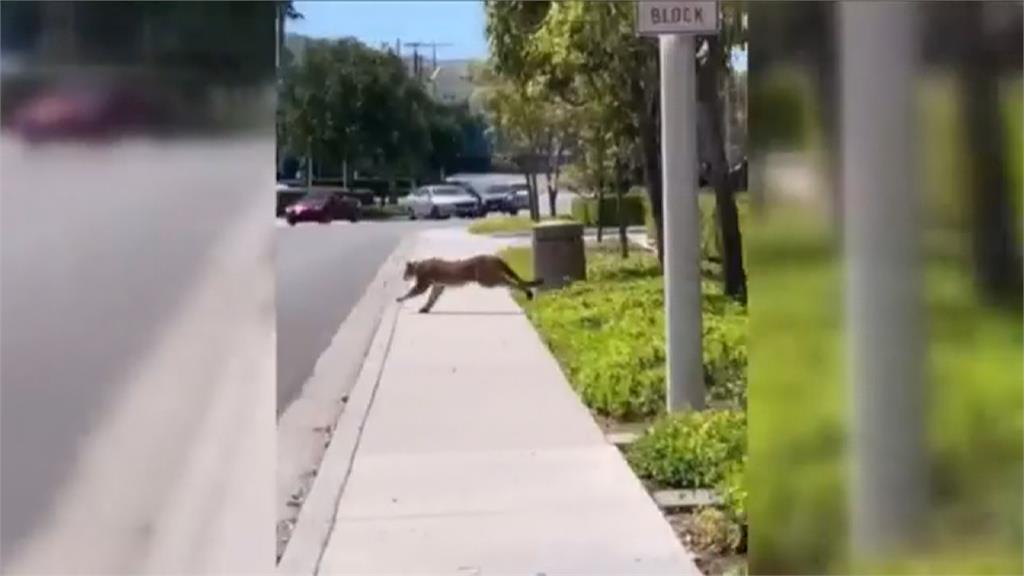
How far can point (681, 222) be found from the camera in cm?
986

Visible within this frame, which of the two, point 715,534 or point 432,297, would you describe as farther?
point 432,297

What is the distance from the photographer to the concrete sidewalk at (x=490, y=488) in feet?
21.6

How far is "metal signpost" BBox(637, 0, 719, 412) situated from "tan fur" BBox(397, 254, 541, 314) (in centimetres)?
891

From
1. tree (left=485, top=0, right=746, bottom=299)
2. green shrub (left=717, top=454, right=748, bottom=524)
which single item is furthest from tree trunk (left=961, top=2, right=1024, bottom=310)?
tree (left=485, top=0, right=746, bottom=299)

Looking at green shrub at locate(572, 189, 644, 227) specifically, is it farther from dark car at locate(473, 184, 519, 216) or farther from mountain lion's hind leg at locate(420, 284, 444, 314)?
mountain lion's hind leg at locate(420, 284, 444, 314)

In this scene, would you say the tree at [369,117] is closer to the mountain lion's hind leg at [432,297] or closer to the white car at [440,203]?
the white car at [440,203]

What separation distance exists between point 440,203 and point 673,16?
42.8 m

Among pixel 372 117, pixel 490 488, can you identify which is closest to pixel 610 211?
pixel 372 117

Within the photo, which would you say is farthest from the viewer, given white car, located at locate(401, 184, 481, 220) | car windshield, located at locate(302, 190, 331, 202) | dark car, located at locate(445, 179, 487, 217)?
dark car, located at locate(445, 179, 487, 217)

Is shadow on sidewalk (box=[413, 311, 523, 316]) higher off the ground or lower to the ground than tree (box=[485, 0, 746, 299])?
lower

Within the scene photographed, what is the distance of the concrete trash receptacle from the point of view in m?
20.5

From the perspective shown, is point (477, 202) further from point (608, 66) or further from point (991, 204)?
point (991, 204)

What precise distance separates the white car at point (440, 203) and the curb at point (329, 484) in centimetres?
3826

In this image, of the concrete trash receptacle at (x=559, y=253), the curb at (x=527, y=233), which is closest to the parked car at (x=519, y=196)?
the curb at (x=527, y=233)
